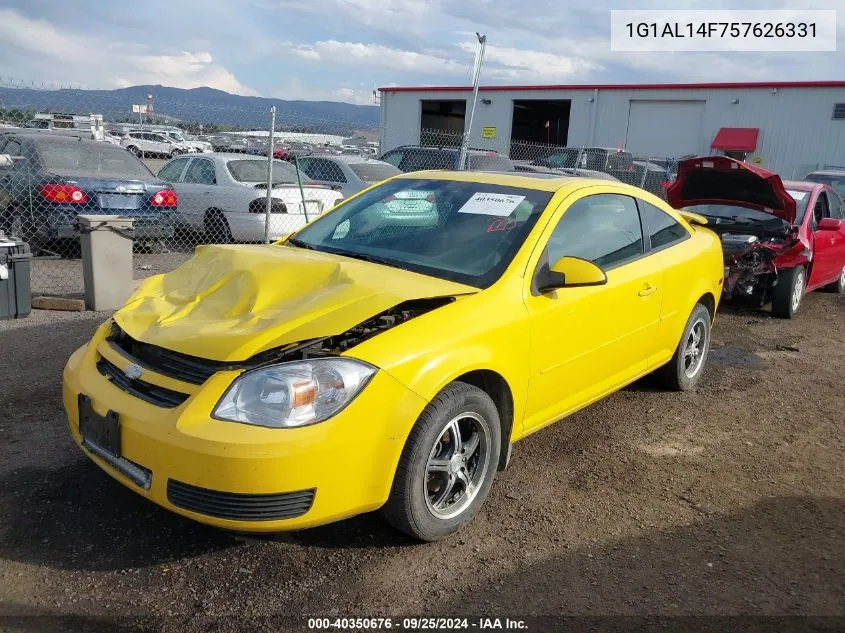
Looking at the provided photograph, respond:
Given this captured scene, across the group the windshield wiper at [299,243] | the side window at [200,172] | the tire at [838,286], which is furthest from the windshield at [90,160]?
the tire at [838,286]

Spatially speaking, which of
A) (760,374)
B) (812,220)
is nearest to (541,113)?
(812,220)

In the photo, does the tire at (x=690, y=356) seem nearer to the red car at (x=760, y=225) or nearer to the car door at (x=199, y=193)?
the red car at (x=760, y=225)

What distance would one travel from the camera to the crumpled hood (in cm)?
288

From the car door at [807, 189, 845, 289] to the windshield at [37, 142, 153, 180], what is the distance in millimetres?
8264

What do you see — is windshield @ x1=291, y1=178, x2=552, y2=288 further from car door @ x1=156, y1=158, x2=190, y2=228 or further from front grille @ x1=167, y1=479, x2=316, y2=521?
car door @ x1=156, y1=158, x2=190, y2=228

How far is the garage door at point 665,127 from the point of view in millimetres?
28484

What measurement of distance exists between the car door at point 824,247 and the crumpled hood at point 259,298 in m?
6.80

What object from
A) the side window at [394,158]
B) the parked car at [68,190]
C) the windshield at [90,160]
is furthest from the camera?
the side window at [394,158]

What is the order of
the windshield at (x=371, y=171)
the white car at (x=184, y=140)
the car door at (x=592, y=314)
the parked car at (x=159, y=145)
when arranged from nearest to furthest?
the car door at (x=592, y=314), the windshield at (x=371, y=171), the parked car at (x=159, y=145), the white car at (x=184, y=140)

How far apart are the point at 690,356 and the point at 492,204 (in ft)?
7.93

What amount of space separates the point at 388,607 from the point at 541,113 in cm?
3596

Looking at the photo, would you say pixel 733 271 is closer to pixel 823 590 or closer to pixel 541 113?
pixel 823 590

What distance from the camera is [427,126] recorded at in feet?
119

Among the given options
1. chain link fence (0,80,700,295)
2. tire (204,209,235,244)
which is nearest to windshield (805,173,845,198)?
chain link fence (0,80,700,295)
